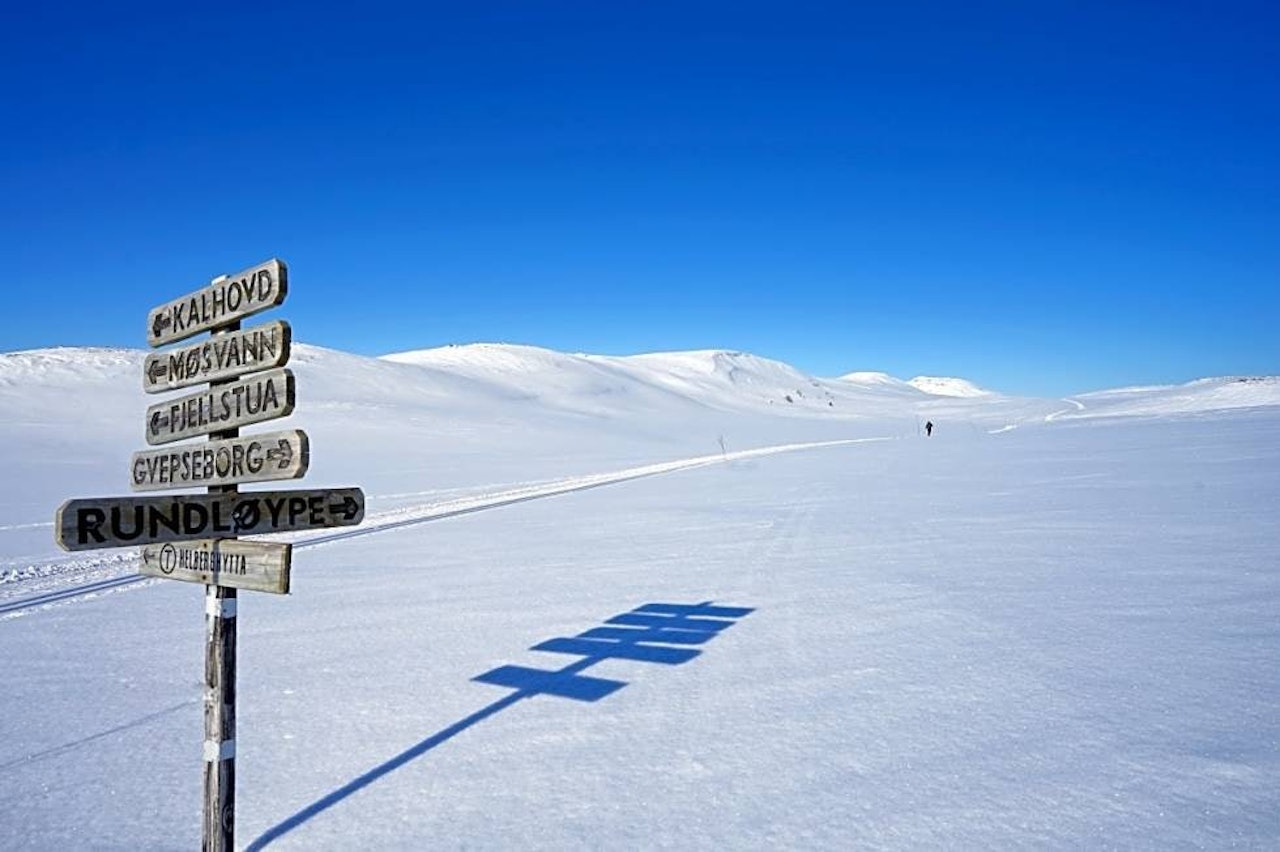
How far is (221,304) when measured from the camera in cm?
412

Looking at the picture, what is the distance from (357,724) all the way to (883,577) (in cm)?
643

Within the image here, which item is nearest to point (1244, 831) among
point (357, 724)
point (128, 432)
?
point (357, 724)

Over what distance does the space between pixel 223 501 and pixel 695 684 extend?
3.68 m

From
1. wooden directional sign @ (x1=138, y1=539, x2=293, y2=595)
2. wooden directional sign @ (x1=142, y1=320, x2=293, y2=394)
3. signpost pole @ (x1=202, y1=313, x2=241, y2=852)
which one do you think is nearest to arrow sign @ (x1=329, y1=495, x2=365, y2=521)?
wooden directional sign @ (x1=138, y1=539, x2=293, y2=595)

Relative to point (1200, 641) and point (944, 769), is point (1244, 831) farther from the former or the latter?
point (1200, 641)

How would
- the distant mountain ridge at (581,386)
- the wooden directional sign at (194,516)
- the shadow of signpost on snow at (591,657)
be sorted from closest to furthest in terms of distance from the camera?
the wooden directional sign at (194,516) → the shadow of signpost on snow at (591,657) → the distant mountain ridge at (581,386)

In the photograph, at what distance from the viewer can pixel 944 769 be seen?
4445 mm

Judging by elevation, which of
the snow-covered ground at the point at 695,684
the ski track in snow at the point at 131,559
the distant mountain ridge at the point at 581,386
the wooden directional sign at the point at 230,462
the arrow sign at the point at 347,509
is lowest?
the snow-covered ground at the point at 695,684

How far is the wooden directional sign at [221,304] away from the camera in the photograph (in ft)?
12.8

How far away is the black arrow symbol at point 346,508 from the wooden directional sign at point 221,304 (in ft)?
3.53

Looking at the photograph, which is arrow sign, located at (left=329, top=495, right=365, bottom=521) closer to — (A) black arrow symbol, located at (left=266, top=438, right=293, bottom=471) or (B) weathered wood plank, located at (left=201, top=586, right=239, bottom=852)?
(A) black arrow symbol, located at (left=266, top=438, right=293, bottom=471)

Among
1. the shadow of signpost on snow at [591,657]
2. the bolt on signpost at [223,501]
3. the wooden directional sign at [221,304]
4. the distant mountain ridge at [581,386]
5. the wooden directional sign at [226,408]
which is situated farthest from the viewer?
the distant mountain ridge at [581,386]

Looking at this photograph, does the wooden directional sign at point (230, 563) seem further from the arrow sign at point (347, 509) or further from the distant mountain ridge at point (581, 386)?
the distant mountain ridge at point (581, 386)

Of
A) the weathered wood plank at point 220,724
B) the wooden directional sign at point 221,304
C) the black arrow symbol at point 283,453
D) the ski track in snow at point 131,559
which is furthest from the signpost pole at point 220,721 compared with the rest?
the ski track in snow at point 131,559
